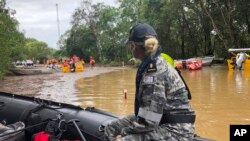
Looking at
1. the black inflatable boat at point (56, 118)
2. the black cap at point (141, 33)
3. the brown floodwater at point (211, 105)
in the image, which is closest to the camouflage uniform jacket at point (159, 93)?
the black cap at point (141, 33)

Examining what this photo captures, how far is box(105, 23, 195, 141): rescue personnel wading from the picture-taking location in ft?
9.57

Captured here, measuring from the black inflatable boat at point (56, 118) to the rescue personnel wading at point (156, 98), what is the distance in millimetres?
724

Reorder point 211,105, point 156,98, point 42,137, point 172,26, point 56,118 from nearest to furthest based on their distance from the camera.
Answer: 1. point 156,98
2. point 42,137
3. point 56,118
4. point 211,105
5. point 172,26

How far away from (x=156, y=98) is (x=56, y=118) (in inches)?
76.3

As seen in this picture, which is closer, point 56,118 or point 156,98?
point 156,98

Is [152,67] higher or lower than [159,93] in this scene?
higher

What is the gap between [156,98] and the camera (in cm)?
290

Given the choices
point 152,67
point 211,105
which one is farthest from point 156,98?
point 211,105

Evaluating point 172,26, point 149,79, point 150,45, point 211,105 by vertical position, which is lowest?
point 211,105

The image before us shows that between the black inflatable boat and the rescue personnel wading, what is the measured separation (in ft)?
2.38

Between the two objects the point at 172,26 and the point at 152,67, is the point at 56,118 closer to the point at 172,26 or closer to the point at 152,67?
the point at 152,67

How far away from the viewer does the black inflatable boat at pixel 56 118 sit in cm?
425

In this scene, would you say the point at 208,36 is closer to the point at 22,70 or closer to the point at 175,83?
the point at 22,70

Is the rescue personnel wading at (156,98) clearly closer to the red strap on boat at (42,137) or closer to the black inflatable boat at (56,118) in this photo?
the black inflatable boat at (56,118)
